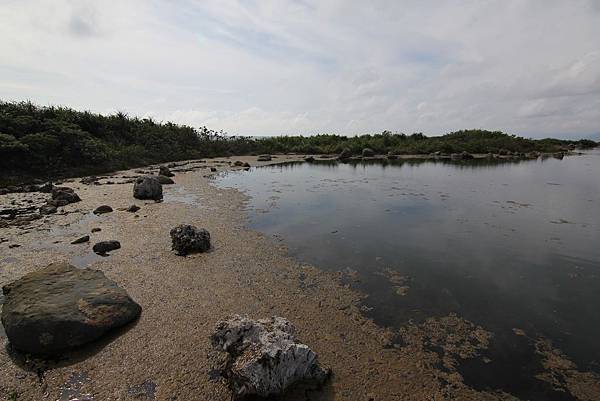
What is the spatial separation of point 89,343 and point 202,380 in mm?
1902

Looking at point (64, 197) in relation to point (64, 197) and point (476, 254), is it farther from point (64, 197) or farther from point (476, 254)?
point (476, 254)

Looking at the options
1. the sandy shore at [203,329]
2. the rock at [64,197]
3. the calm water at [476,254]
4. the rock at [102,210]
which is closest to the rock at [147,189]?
the rock at [64,197]

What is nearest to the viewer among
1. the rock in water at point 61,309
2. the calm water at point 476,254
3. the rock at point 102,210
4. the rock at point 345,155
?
the rock in water at point 61,309

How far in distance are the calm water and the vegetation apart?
44.4 ft

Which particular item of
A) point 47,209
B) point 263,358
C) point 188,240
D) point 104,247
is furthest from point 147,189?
point 263,358

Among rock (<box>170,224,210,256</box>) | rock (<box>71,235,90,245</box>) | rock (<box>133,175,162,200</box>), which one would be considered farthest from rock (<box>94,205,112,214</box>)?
rock (<box>170,224,210,256</box>)

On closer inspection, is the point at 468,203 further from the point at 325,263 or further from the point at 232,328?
the point at 232,328

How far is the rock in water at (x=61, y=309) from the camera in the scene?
425 centimetres

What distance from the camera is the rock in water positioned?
4246mm

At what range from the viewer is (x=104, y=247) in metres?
7.82

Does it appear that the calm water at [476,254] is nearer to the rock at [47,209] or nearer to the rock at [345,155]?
the rock at [47,209]

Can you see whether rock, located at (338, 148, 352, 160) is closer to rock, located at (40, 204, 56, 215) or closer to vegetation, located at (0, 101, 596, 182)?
vegetation, located at (0, 101, 596, 182)

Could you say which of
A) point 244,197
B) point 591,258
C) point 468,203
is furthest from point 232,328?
→ point 468,203

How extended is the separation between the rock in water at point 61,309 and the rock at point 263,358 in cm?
188
